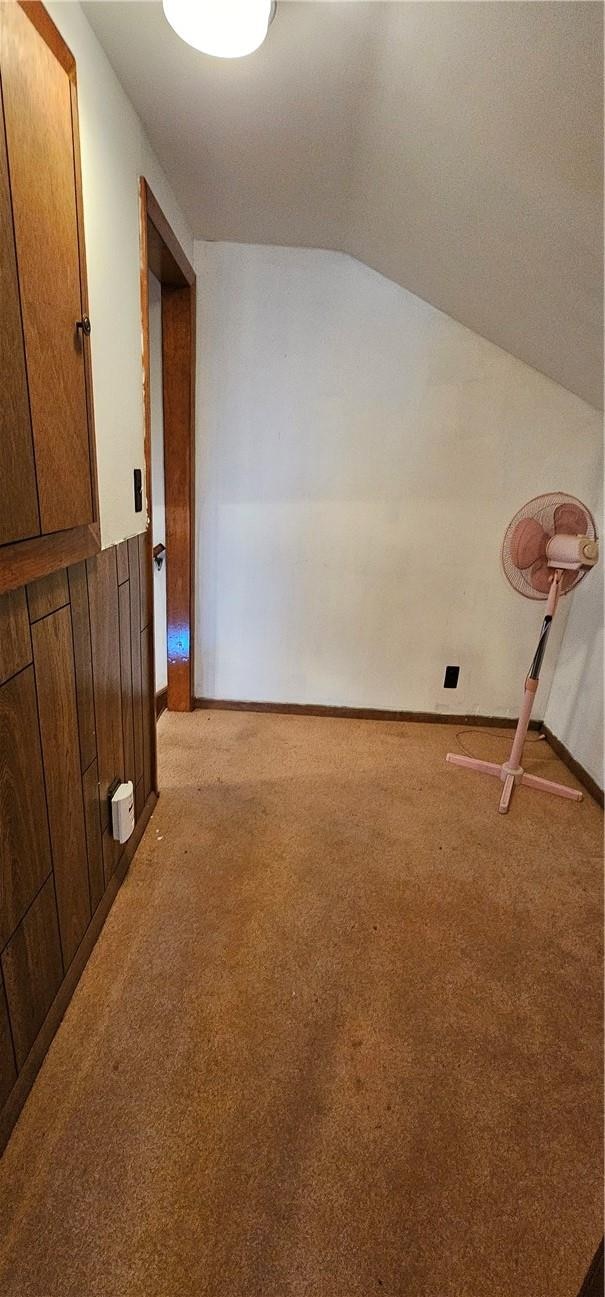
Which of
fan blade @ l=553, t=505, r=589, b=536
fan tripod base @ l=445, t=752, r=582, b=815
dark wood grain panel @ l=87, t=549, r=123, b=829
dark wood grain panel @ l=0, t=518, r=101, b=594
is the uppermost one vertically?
fan blade @ l=553, t=505, r=589, b=536

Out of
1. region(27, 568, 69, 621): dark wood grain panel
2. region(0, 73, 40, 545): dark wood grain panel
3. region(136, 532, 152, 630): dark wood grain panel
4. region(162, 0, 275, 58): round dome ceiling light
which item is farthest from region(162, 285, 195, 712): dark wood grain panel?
region(0, 73, 40, 545): dark wood grain panel

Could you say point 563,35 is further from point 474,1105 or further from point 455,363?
point 474,1105

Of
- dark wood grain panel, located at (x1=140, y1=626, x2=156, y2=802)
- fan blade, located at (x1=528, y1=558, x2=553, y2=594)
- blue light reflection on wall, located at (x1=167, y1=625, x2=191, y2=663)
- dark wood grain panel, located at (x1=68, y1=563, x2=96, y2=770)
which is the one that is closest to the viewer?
dark wood grain panel, located at (x1=68, y1=563, x2=96, y2=770)

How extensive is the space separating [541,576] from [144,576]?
1.52m

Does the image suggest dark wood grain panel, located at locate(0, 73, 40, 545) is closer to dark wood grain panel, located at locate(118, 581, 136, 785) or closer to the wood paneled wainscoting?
the wood paneled wainscoting

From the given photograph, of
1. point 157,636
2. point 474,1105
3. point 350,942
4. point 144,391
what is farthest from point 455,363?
point 474,1105

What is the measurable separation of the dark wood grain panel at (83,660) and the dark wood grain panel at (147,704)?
439mm

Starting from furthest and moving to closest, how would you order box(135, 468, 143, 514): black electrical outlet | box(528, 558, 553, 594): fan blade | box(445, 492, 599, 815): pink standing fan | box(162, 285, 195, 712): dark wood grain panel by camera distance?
box(162, 285, 195, 712): dark wood grain panel, box(528, 558, 553, 594): fan blade, box(445, 492, 599, 815): pink standing fan, box(135, 468, 143, 514): black electrical outlet

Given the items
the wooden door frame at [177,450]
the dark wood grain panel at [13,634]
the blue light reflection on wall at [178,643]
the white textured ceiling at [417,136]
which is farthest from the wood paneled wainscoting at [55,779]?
the white textured ceiling at [417,136]

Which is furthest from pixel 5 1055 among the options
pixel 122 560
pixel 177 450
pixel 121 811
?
pixel 177 450

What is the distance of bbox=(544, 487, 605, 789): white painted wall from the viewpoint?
2236 millimetres

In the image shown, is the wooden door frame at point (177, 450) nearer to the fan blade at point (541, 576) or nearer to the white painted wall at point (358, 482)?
the white painted wall at point (358, 482)

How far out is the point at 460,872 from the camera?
170 cm

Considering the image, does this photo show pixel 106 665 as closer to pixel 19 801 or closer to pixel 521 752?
pixel 19 801
